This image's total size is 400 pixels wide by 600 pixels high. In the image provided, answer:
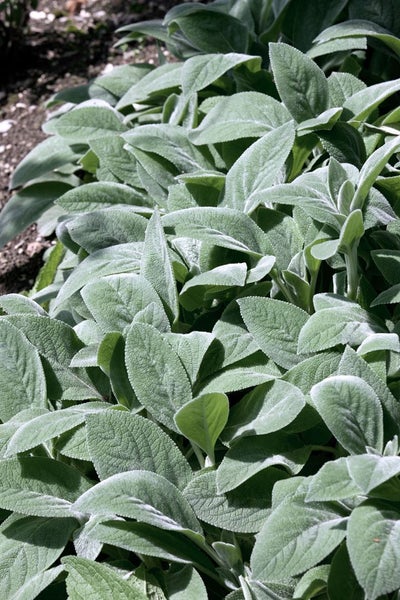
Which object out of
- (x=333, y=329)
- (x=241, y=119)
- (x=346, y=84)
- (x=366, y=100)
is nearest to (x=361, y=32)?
(x=346, y=84)

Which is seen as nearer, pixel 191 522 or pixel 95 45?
pixel 191 522

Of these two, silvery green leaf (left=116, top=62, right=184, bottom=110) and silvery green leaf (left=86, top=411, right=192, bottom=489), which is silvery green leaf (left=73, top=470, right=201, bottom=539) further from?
silvery green leaf (left=116, top=62, right=184, bottom=110)

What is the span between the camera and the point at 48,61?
170 inches

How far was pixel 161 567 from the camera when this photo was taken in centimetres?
170

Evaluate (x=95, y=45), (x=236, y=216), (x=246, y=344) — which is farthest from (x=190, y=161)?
(x=95, y=45)

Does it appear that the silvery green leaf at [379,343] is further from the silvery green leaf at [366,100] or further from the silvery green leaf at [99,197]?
the silvery green leaf at [99,197]

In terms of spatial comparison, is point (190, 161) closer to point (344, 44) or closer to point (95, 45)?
point (344, 44)

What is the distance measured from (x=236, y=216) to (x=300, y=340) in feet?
1.19

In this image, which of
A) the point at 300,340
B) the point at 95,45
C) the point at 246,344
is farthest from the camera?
the point at 95,45

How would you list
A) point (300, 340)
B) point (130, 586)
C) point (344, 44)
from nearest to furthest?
point (130, 586) < point (300, 340) < point (344, 44)

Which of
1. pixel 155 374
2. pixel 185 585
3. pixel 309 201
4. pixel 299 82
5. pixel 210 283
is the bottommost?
pixel 185 585

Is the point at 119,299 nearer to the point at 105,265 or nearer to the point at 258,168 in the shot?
the point at 105,265

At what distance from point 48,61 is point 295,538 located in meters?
3.49

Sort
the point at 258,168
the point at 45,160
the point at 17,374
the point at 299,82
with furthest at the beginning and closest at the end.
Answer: the point at 45,160 → the point at 299,82 → the point at 258,168 → the point at 17,374
